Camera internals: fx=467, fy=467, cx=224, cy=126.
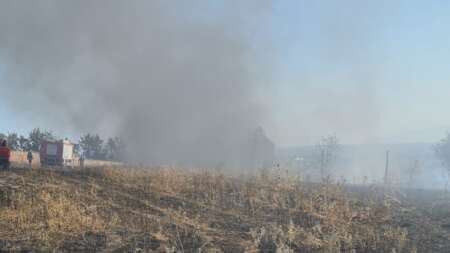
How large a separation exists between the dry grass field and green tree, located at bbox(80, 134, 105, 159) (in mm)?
59922

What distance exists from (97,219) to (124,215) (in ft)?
3.57

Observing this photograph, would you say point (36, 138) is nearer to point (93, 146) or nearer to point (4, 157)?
point (93, 146)

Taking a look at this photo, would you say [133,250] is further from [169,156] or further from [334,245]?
[169,156]

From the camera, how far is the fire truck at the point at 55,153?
3738 centimetres

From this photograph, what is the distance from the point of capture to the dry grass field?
870 cm

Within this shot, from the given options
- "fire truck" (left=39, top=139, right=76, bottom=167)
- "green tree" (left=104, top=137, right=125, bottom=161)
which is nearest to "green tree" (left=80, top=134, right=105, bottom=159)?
"green tree" (left=104, top=137, right=125, bottom=161)

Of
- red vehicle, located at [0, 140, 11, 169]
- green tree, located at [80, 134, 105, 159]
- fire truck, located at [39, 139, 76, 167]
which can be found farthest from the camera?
green tree, located at [80, 134, 105, 159]

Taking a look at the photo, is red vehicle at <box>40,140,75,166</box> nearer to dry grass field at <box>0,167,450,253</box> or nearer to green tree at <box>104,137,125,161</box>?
dry grass field at <box>0,167,450,253</box>

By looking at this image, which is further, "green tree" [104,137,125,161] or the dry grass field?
"green tree" [104,137,125,161]

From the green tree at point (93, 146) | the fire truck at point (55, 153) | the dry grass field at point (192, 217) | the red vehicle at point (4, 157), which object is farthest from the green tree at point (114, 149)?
the dry grass field at point (192, 217)

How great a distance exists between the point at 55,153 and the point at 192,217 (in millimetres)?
30016

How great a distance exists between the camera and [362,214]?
43.1ft

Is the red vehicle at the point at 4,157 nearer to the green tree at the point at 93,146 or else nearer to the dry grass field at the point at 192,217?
the dry grass field at the point at 192,217

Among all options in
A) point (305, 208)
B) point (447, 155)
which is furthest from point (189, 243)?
point (447, 155)
